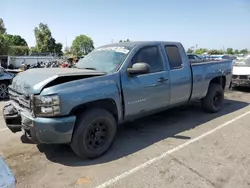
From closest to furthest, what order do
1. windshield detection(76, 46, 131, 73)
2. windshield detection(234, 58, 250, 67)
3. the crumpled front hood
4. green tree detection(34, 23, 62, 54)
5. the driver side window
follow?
the crumpled front hood, windshield detection(76, 46, 131, 73), the driver side window, windshield detection(234, 58, 250, 67), green tree detection(34, 23, 62, 54)

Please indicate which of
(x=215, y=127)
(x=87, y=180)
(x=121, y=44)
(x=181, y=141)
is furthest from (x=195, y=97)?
(x=87, y=180)

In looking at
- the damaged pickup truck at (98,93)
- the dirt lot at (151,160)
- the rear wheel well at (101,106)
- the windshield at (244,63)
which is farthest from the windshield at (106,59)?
the windshield at (244,63)

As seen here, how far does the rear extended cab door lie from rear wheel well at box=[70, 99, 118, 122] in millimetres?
1510

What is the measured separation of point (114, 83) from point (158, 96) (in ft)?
3.75

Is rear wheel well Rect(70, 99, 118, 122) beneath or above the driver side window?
beneath

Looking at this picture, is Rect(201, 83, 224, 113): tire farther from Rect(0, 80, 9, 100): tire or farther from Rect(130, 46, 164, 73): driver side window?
Rect(0, 80, 9, 100): tire

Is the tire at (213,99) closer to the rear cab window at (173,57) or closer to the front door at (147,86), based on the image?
the rear cab window at (173,57)

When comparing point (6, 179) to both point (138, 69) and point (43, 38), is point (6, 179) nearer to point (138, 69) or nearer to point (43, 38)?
point (138, 69)

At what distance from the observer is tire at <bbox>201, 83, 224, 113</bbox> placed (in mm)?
6570

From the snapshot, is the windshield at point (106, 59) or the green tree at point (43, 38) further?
the green tree at point (43, 38)

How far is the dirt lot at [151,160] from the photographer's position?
3389mm

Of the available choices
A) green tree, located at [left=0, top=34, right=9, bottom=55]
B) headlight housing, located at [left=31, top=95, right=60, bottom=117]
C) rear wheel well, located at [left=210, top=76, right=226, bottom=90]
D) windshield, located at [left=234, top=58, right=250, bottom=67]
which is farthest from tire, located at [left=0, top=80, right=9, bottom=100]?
green tree, located at [left=0, top=34, right=9, bottom=55]

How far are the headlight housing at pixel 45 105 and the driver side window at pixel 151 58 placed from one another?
1769 millimetres

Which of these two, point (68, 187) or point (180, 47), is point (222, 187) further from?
point (180, 47)
